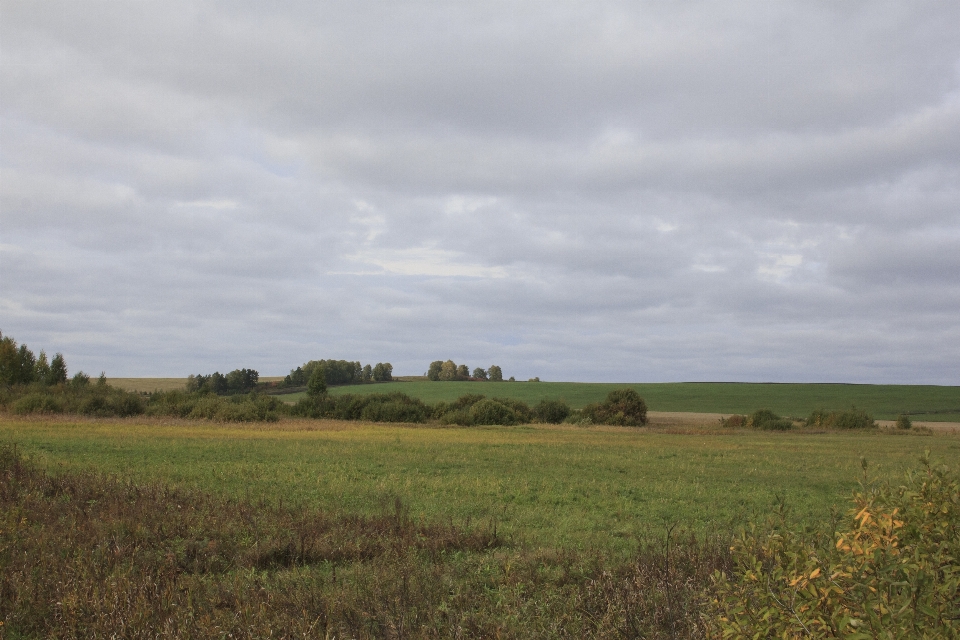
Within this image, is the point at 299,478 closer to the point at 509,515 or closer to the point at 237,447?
the point at 509,515

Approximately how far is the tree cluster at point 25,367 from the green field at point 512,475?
5788cm

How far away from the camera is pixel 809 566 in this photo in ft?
12.2

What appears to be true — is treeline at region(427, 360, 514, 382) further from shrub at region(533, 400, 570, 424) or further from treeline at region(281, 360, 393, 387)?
shrub at region(533, 400, 570, 424)

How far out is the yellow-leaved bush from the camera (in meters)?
3.27

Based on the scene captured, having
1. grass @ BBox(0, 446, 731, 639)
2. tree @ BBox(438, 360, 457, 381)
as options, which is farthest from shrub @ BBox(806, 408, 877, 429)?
tree @ BBox(438, 360, 457, 381)

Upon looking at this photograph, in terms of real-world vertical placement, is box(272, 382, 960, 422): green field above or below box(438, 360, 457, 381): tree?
below

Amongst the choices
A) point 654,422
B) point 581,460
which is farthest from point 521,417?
point 581,460

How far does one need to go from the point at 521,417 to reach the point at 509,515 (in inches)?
2003

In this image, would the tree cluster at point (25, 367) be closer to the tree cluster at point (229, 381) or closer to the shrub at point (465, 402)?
the tree cluster at point (229, 381)

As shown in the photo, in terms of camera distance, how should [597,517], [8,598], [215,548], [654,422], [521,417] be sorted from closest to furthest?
[8,598]
[215,548]
[597,517]
[521,417]
[654,422]

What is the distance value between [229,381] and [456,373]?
48995 mm

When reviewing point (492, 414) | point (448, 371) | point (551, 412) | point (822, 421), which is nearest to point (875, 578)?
point (492, 414)

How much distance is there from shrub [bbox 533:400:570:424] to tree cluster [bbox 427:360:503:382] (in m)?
66.2

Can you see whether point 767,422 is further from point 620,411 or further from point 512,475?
point 512,475
